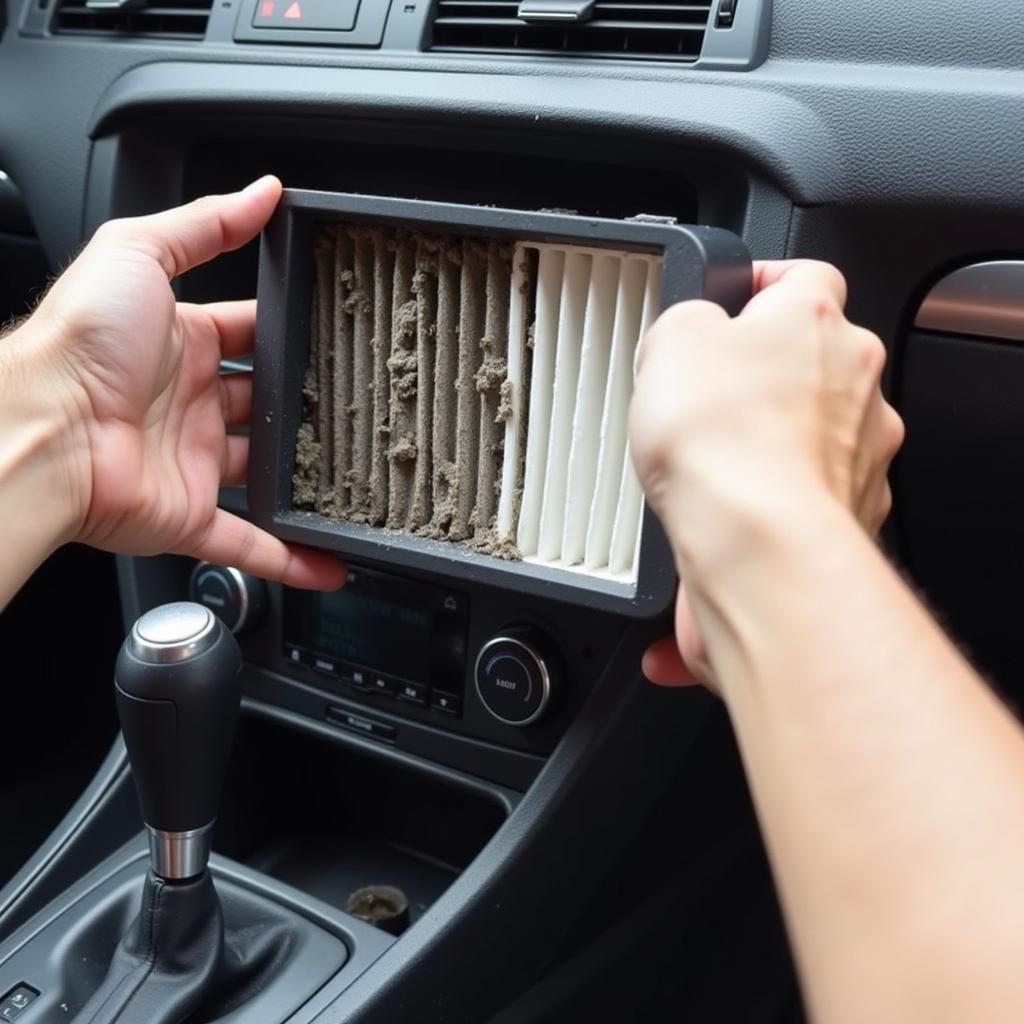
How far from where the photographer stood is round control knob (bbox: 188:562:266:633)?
39.5 inches

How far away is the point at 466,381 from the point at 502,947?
402 mm

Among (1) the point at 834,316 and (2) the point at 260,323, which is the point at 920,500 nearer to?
(1) the point at 834,316

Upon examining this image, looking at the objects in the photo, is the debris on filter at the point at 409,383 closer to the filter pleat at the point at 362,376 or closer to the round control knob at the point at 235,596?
the filter pleat at the point at 362,376

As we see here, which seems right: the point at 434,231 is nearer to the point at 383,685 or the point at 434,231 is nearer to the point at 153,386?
the point at 153,386

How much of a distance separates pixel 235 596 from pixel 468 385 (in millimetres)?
332

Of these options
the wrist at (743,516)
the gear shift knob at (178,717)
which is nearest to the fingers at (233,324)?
the gear shift knob at (178,717)

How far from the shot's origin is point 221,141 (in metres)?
1.05

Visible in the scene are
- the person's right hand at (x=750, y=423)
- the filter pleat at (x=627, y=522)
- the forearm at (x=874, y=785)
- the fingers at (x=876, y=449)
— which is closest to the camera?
the forearm at (x=874, y=785)

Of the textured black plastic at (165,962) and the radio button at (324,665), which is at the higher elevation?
the radio button at (324,665)

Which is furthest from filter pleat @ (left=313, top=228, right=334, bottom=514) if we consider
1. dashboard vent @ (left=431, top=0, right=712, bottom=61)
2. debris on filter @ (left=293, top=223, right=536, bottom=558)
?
dashboard vent @ (left=431, top=0, right=712, bottom=61)

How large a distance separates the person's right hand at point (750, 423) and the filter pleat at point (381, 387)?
24 centimetres

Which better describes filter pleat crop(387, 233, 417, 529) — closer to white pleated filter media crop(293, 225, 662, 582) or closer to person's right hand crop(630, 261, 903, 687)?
white pleated filter media crop(293, 225, 662, 582)

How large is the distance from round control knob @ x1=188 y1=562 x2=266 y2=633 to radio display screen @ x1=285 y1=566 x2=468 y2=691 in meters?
→ 0.03

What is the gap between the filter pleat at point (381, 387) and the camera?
795 millimetres
